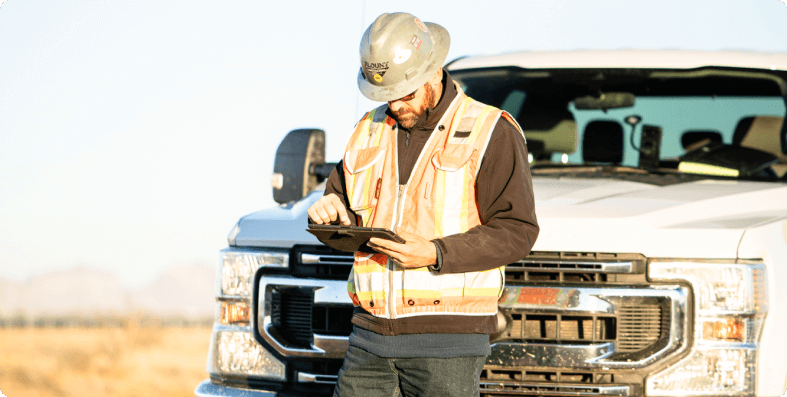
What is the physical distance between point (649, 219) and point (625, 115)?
174 cm

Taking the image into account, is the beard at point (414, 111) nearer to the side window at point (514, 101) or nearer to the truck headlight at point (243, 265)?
the truck headlight at point (243, 265)

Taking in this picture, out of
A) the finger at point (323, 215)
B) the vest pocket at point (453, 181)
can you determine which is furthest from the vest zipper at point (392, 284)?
the finger at point (323, 215)

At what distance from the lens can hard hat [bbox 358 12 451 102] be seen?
3.00 meters

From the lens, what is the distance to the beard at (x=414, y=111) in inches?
121

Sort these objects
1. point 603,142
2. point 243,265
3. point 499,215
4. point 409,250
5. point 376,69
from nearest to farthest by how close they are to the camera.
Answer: point 409,250, point 499,215, point 376,69, point 243,265, point 603,142

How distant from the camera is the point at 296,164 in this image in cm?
448

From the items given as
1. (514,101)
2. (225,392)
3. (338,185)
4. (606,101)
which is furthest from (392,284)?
(606,101)

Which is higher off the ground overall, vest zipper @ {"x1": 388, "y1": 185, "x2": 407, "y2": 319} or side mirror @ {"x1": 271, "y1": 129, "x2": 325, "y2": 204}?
side mirror @ {"x1": 271, "y1": 129, "x2": 325, "y2": 204}

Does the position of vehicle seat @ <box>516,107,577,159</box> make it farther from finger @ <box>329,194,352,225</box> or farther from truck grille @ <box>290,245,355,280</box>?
finger @ <box>329,194,352,225</box>

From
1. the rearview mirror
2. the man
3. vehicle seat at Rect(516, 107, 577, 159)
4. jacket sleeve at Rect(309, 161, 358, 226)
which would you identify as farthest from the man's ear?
the rearview mirror

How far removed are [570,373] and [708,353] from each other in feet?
1.63

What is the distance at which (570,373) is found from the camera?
370 centimetres

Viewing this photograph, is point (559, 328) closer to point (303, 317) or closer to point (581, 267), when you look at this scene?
point (581, 267)

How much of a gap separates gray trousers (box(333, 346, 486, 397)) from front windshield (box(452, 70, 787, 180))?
78.9 inches
